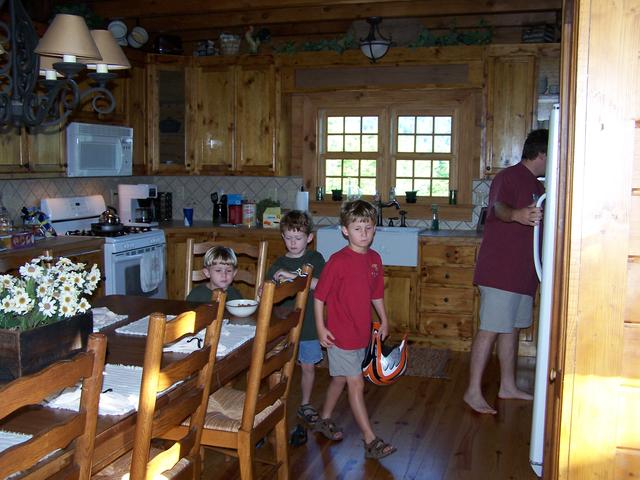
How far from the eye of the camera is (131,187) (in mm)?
5754

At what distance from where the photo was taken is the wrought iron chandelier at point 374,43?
Result: 5.12 m

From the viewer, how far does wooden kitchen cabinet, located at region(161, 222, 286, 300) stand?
5523 mm

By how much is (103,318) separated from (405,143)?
3.59m

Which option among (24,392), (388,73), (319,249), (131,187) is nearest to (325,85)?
(388,73)

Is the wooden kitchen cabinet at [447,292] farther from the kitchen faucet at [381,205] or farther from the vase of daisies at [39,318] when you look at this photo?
the vase of daisies at [39,318]

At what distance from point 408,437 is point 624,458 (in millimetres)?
1878

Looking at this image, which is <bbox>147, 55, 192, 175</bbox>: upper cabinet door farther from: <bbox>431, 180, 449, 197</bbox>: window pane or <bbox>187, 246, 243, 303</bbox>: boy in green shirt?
<bbox>187, 246, 243, 303</bbox>: boy in green shirt

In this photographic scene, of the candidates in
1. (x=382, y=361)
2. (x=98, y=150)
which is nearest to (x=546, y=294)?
(x=382, y=361)

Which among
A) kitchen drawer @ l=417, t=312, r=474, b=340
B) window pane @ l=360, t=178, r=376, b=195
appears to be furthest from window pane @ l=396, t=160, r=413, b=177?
kitchen drawer @ l=417, t=312, r=474, b=340

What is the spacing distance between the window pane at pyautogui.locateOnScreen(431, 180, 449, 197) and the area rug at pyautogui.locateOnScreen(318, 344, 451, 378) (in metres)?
1.33

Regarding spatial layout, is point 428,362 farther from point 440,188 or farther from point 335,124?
point 335,124

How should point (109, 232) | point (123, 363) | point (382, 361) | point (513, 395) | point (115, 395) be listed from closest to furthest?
point (115, 395) < point (123, 363) < point (382, 361) < point (513, 395) < point (109, 232)

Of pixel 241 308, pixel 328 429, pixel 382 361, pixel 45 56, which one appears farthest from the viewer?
pixel 328 429

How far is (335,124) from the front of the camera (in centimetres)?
600
